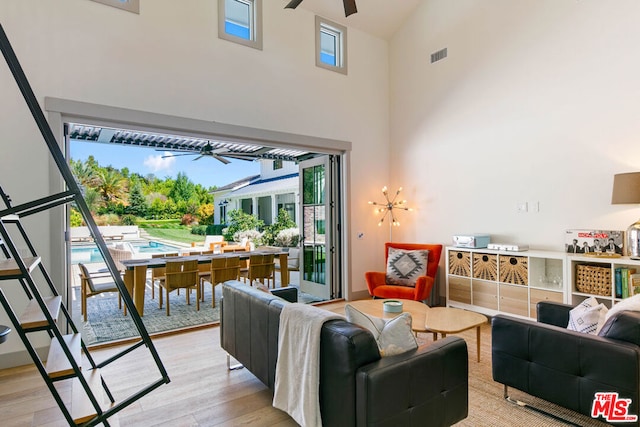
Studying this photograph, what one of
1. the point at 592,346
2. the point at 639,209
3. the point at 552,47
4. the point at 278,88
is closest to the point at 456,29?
the point at 552,47

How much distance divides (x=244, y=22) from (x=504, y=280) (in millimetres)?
4797

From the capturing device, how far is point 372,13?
5.69 m

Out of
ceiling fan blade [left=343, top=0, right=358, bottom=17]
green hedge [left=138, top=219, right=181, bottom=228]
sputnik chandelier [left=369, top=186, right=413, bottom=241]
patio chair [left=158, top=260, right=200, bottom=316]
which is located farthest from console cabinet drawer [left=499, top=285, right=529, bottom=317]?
green hedge [left=138, top=219, right=181, bottom=228]

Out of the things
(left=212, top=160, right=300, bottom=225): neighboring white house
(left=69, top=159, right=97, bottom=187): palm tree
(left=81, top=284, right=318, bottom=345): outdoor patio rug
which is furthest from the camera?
(left=212, top=160, right=300, bottom=225): neighboring white house

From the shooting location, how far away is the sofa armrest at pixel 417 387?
1827 millimetres

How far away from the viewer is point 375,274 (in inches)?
203

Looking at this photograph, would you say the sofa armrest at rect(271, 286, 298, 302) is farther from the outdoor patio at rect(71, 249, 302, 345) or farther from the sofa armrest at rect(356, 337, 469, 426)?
the sofa armrest at rect(356, 337, 469, 426)

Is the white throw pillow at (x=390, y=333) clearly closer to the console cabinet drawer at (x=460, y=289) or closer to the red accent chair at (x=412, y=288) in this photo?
the red accent chair at (x=412, y=288)

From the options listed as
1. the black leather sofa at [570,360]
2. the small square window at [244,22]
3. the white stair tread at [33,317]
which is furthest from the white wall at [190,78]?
the black leather sofa at [570,360]

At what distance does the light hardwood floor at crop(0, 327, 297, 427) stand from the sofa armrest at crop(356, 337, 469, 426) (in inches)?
35.3

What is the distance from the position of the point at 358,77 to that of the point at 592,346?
4.94 meters

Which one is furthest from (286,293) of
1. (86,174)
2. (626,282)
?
(86,174)

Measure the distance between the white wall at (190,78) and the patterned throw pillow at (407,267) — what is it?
807 mm

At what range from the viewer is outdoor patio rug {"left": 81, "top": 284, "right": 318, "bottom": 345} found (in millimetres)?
4301
